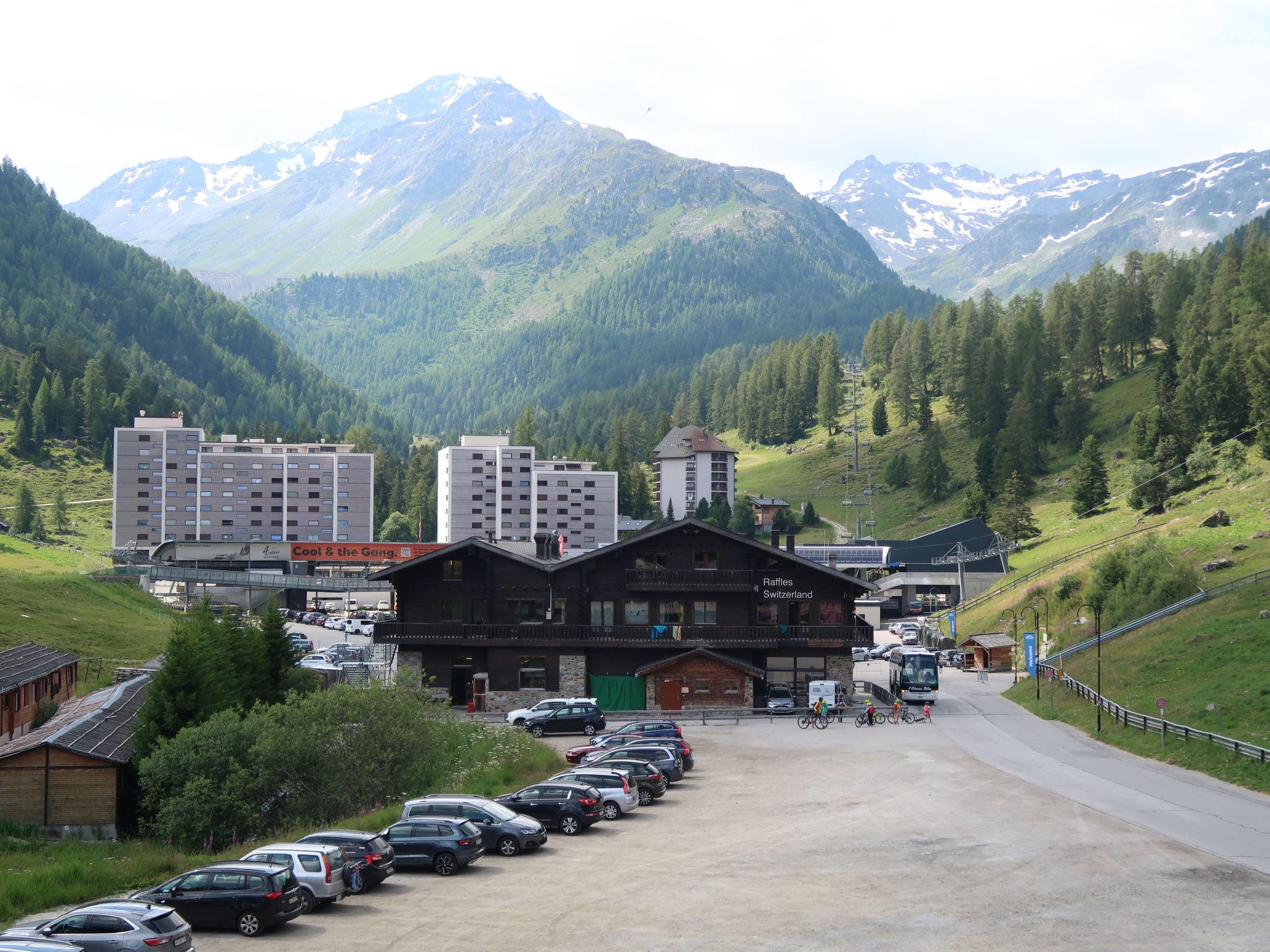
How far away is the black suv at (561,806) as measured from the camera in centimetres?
3850

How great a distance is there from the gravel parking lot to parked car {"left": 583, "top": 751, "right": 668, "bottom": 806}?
0.49 meters

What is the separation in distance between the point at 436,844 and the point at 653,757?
52.0 ft

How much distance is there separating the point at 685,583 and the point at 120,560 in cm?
10580

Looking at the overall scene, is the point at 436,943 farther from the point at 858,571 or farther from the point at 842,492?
the point at 842,492

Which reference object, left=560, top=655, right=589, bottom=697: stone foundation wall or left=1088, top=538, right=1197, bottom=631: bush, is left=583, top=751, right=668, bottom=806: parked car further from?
left=1088, top=538, right=1197, bottom=631: bush

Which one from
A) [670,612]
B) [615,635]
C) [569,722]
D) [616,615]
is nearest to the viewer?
[569,722]

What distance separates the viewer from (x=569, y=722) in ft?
208

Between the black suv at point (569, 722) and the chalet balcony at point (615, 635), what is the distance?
35.2 feet

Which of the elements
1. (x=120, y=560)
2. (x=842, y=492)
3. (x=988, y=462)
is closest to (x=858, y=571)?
(x=988, y=462)

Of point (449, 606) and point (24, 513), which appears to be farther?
point (24, 513)

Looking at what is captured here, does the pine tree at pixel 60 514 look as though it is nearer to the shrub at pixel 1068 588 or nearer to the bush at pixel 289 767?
the shrub at pixel 1068 588

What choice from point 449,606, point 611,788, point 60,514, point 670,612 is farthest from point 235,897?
point 60,514

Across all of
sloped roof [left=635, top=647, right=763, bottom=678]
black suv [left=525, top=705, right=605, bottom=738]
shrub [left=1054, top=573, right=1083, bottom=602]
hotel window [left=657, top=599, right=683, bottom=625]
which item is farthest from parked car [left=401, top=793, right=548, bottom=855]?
shrub [left=1054, top=573, right=1083, bottom=602]

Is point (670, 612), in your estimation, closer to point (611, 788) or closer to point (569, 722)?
point (569, 722)
